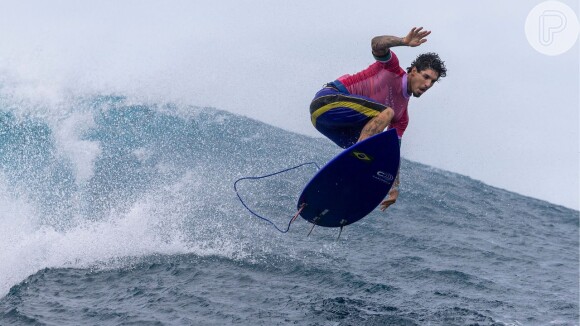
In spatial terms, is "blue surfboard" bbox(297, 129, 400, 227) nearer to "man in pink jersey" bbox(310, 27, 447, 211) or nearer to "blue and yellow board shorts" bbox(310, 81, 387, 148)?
"man in pink jersey" bbox(310, 27, 447, 211)

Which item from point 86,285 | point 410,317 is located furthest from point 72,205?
point 410,317

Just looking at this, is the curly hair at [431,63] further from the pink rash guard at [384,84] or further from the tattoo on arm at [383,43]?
the tattoo on arm at [383,43]

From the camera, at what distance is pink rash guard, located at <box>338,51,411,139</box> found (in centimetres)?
825

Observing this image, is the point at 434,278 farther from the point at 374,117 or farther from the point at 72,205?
the point at 72,205

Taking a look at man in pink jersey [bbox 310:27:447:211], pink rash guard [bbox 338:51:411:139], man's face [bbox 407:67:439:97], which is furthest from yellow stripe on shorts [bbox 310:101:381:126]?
man's face [bbox 407:67:439:97]

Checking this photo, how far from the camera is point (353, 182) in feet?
28.9

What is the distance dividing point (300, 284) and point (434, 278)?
11.3 ft

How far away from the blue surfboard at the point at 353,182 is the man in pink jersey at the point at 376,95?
238 millimetres

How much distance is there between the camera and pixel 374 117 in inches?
327

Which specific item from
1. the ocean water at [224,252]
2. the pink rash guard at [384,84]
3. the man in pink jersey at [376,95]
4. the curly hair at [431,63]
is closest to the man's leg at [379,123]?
the man in pink jersey at [376,95]

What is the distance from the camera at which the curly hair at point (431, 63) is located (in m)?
8.08

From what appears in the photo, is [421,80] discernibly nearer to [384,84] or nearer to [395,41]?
[384,84]

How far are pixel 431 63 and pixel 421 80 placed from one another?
0.86ft

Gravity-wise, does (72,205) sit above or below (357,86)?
below
